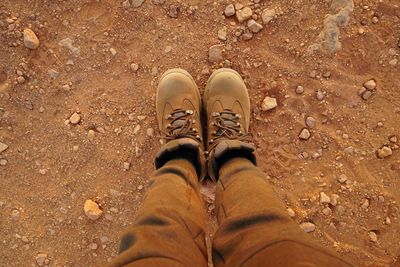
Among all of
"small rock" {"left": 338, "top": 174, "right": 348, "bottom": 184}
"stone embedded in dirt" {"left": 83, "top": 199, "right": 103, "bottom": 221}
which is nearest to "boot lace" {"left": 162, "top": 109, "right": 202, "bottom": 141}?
"stone embedded in dirt" {"left": 83, "top": 199, "right": 103, "bottom": 221}

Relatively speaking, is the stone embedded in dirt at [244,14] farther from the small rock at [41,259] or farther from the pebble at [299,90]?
the small rock at [41,259]

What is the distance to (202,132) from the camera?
2.24 m

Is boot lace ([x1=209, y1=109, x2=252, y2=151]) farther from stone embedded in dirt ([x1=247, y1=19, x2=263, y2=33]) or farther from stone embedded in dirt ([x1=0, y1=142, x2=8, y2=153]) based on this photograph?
stone embedded in dirt ([x1=0, y1=142, x2=8, y2=153])

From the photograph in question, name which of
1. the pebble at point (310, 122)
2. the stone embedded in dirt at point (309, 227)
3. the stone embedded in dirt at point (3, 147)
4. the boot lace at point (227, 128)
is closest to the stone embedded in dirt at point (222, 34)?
the boot lace at point (227, 128)

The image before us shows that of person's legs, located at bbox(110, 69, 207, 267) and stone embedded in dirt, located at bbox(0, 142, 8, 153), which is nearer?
person's legs, located at bbox(110, 69, 207, 267)

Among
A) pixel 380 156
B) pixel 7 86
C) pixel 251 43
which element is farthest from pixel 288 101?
pixel 7 86

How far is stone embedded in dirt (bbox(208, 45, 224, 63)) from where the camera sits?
215 cm

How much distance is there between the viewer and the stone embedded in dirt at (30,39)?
208 centimetres

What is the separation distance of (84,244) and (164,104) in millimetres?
881

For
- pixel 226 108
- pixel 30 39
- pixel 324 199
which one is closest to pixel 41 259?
pixel 30 39

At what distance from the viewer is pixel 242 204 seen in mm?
1445

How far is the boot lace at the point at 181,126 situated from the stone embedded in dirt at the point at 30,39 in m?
0.83

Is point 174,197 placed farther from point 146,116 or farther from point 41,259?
point 41,259

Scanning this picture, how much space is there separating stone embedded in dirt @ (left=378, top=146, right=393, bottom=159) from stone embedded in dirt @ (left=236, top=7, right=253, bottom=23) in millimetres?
1030
